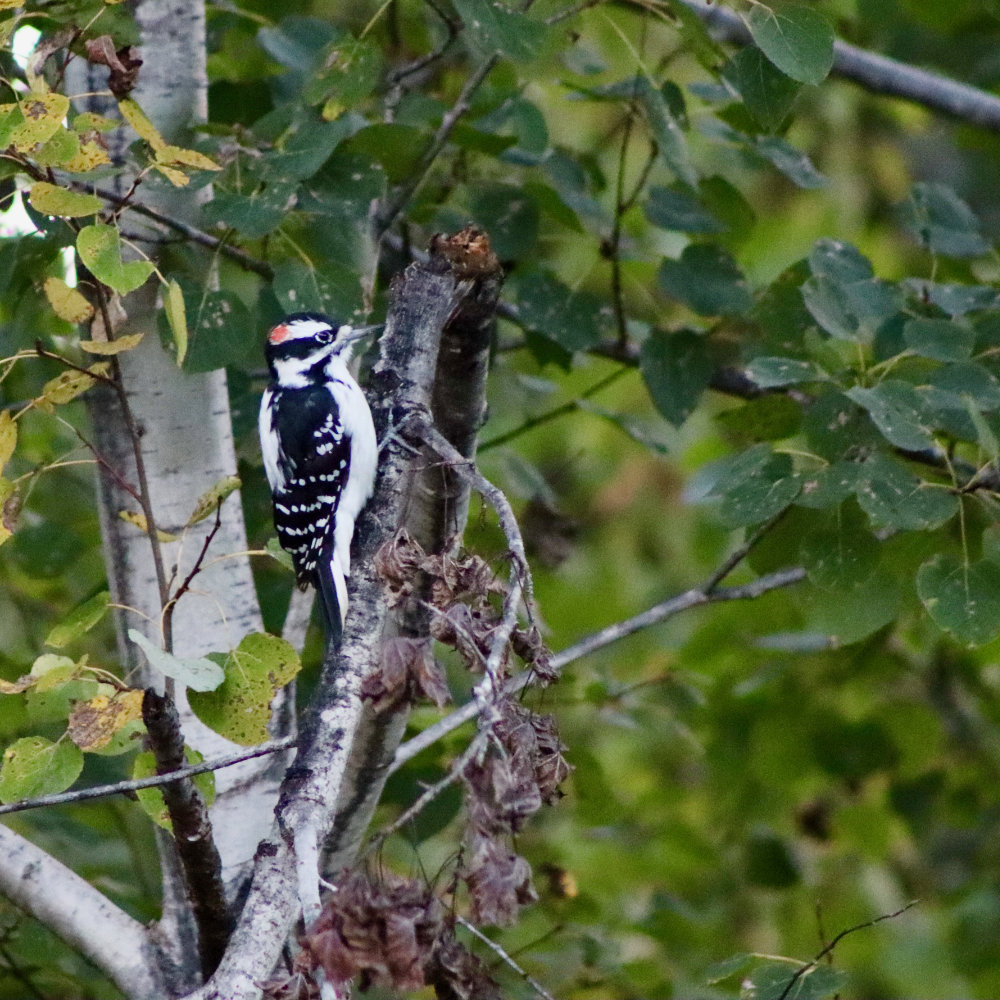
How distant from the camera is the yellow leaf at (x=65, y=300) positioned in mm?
2133

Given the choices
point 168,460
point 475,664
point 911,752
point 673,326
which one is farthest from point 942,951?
point 475,664

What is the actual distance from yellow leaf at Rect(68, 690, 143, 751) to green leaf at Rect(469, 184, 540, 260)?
190cm

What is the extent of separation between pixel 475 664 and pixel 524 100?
7.87 feet

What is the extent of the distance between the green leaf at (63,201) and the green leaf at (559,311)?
1.56m

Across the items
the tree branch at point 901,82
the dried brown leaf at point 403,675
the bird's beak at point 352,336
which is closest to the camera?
the dried brown leaf at point 403,675

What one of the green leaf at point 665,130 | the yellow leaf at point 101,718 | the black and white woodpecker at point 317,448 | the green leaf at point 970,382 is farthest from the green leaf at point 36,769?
the green leaf at point 665,130

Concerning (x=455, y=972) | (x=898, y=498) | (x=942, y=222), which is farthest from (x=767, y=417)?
(x=455, y=972)

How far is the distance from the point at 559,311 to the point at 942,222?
110 cm

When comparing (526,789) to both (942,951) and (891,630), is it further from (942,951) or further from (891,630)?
(942,951)

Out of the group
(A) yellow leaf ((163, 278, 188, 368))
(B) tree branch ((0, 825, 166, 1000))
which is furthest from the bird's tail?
(A) yellow leaf ((163, 278, 188, 368))

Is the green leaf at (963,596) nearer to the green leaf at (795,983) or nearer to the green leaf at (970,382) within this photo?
the green leaf at (970,382)

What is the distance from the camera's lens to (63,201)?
2051mm

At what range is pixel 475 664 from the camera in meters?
1.58

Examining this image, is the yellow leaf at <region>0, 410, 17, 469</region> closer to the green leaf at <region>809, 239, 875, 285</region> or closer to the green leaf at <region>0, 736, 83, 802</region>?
the green leaf at <region>0, 736, 83, 802</region>
